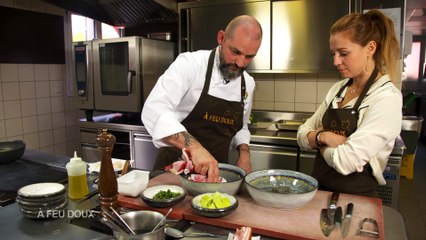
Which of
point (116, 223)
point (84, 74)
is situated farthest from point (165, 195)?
point (84, 74)

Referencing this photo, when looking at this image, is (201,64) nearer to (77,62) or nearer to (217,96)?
(217,96)

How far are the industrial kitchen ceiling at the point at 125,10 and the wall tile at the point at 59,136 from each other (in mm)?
1294

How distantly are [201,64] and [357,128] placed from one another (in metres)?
0.85

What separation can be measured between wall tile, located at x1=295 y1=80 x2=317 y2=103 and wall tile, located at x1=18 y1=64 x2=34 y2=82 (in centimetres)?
268

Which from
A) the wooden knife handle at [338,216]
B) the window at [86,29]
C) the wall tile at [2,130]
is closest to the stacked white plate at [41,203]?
the wooden knife handle at [338,216]

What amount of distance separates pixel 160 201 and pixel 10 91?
9.36 ft

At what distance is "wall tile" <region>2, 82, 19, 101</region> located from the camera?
330cm

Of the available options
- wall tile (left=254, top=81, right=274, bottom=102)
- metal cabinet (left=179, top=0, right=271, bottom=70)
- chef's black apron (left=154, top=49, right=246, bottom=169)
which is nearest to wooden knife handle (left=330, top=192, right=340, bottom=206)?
chef's black apron (left=154, top=49, right=246, bottom=169)

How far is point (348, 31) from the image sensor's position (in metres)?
1.47

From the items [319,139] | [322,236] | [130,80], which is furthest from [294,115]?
[322,236]

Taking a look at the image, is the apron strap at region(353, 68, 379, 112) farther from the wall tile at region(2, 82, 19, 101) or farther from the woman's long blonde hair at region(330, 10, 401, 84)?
the wall tile at region(2, 82, 19, 101)

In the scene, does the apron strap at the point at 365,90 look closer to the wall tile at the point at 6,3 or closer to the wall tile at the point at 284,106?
the wall tile at the point at 284,106

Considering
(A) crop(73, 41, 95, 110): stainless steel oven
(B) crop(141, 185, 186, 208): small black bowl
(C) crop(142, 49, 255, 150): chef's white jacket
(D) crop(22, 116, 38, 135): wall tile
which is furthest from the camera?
(D) crop(22, 116, 38, 135): wall tile

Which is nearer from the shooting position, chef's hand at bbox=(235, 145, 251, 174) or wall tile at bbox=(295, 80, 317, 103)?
chef's hand at bbox=(235, 145, 251, 174)
